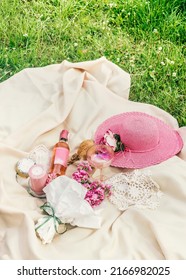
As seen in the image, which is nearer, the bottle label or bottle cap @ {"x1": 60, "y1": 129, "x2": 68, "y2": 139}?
the bottle label

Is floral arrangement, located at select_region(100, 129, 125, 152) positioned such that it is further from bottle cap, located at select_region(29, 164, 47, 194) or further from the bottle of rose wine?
bottle cap, located at select_region(29, 164, 47, 194)

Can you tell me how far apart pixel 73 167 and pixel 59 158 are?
0.13 m

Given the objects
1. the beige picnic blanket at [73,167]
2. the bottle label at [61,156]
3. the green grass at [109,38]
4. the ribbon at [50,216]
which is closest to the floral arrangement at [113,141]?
the beige picnic blanket at [73,167]

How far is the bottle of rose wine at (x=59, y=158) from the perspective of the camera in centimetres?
284

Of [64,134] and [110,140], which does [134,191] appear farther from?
[64,134]

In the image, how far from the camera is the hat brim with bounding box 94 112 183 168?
2934 millimetres

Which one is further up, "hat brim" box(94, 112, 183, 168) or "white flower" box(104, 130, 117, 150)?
"white flower" box(104, 130, 117, 150)

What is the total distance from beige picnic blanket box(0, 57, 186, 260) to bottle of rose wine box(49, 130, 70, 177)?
84mm

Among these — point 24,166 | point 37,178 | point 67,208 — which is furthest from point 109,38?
point 67,208

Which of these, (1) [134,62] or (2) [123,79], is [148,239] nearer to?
(2) [123,79]

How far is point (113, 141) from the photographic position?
9.77 ft

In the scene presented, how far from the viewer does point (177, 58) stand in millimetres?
3875

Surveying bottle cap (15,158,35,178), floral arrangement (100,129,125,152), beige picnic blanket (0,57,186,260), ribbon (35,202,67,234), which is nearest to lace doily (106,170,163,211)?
beige picnic blanket (0,57,186,260)
